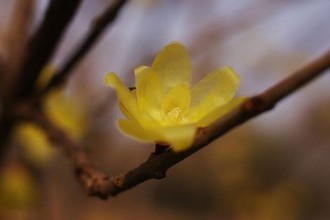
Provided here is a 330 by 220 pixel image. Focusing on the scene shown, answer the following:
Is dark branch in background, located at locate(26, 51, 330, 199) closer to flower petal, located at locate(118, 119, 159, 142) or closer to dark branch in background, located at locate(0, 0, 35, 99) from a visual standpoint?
flower petal, located at locate(118, 119, 159, 142)

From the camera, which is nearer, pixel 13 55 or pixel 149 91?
Result: pixel 149 91

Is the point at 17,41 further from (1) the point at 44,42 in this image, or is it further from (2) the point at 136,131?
(2) the point at 136,131

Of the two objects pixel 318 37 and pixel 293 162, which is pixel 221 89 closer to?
pixel 318 37

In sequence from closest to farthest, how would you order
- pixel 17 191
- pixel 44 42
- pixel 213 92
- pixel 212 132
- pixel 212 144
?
pixel 212 132, pixel 213 92, pixel 44 42, pixel 17 191, pixel 212 144

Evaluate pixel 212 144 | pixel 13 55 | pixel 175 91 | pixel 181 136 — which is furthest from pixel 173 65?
pixel 212 144

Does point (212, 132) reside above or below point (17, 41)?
below

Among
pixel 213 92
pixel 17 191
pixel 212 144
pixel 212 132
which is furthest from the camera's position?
pixel 212 144

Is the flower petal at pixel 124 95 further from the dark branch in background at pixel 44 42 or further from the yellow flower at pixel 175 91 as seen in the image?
the dark branch in background at pixel 44 42
